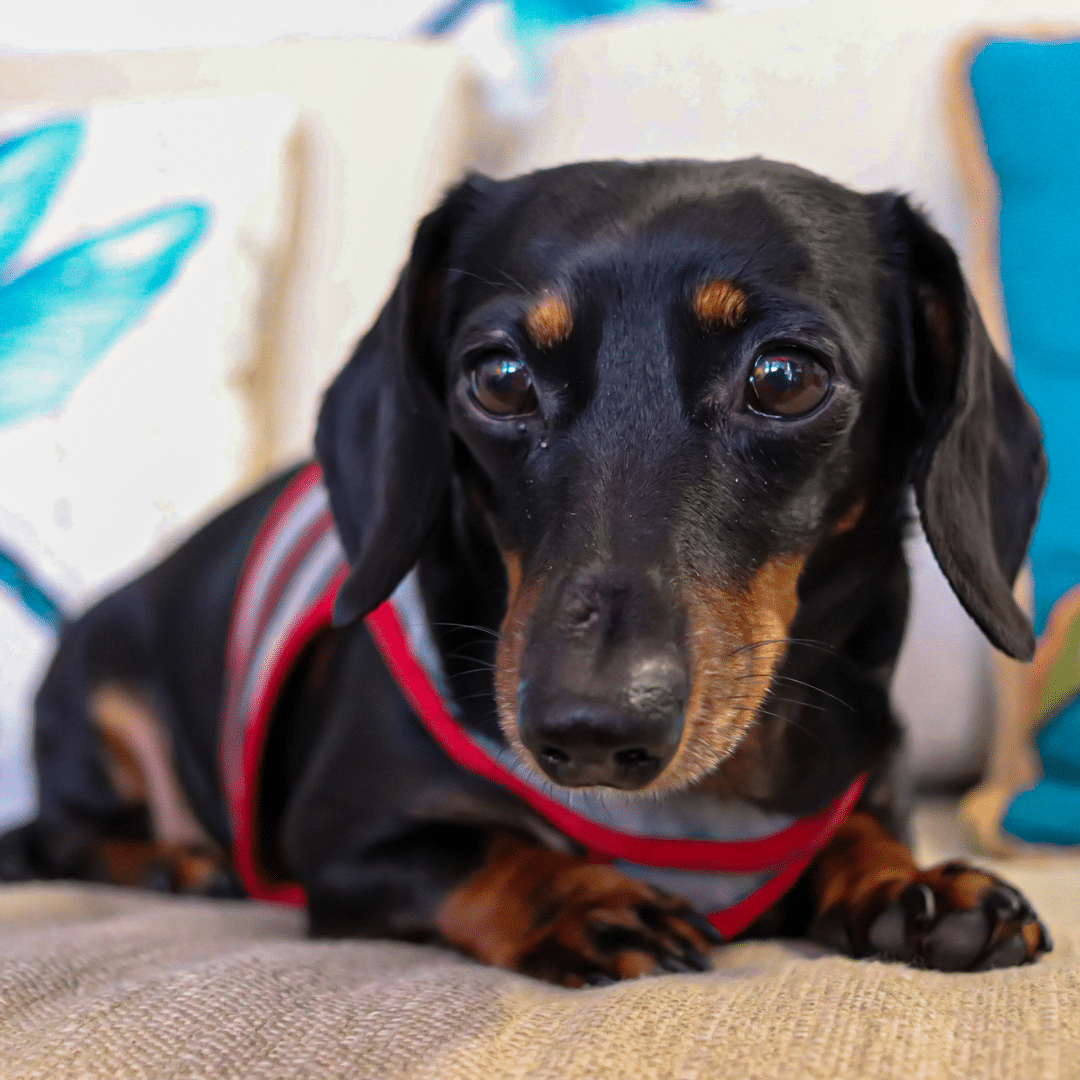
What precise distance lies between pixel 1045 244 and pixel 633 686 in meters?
1.34

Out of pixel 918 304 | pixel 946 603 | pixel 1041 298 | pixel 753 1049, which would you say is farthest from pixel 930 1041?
pixel 1041 298

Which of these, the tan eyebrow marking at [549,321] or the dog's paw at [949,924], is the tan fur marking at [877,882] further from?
the tan eyebrow marking at [549,321]

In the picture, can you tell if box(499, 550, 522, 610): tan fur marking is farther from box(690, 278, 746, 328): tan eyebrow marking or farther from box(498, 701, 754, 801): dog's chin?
box(690, 278, 746, 328): tan eyebrow marking

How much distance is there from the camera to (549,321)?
1.12m

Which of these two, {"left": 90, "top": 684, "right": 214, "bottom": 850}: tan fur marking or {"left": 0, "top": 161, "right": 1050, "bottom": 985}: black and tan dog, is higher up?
{"left": 0, "top": 161, "right": 1050, "bottom": 985}: black and tan dog

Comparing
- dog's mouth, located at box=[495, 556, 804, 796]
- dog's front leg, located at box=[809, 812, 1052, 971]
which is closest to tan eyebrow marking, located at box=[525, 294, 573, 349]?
dog's mouth, located at box=[495, 556, 804, 796]

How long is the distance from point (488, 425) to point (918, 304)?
1.59ft

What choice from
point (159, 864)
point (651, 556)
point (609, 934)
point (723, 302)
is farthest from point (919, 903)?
point (159, 864)

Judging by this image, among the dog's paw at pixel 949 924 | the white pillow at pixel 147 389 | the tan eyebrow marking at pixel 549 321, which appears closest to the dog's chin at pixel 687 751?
the dog's paw at pixel 949 924

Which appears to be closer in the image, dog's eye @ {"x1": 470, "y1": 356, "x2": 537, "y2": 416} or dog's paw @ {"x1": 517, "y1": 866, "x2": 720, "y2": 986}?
dog's paw @ {"x1": 517, "y1": 866, "x2": 720, "y2": 986}

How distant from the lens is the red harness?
1.21 m

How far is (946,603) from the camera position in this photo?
189 cm

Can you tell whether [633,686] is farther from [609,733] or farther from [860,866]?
[860,866]

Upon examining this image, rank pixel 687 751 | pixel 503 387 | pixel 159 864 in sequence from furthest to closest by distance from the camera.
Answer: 1. pixel 159 864
2. pixel 503 387
3. pixel 687 751
